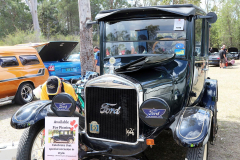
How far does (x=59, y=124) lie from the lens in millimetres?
2859

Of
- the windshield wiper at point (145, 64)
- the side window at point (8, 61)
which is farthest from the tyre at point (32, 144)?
the side window at point (8, 61)

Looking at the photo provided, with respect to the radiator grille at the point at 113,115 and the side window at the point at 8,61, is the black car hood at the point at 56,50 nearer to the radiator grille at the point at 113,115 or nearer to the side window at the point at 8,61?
the side window at the point at 8,61

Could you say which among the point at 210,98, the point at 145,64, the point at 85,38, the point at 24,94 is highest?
the point at 85,38

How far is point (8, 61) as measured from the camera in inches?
296

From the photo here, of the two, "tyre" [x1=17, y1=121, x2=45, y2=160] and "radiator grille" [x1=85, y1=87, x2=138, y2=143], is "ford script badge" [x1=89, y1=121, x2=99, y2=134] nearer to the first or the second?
"radiator grille" [x1=85, y1=87, x2=138, y2=143]

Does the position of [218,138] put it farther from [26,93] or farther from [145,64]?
[26,93]

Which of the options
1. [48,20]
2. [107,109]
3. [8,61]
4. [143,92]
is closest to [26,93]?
[8,61]

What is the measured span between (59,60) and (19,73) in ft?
8.84

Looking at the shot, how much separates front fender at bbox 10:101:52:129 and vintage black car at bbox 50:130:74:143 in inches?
17.9

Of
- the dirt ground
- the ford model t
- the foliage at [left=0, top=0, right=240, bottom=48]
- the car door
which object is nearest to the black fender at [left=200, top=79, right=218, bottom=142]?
the ford model t

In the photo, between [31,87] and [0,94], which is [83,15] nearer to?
[31,87]

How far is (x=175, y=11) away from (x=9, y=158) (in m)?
3.45

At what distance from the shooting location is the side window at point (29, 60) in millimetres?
7967

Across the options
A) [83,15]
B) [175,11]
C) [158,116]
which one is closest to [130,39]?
[175,11]
